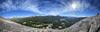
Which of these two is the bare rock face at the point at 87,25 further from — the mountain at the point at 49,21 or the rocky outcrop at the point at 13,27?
the rocky outcrop at the point at 13,27

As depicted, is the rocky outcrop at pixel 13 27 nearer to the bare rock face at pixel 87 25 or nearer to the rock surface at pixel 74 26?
the rock surface at pixel 74 26

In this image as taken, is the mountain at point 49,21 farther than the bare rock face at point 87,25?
Yes

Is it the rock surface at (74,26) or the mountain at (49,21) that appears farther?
the mountain at (49,21)

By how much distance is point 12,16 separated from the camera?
23.1 ft

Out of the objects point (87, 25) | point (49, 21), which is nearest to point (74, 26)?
point (87, 25)

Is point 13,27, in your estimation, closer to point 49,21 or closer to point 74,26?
point 49,21

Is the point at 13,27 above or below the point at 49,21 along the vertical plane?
below

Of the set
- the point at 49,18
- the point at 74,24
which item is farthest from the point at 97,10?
the point at 49,18

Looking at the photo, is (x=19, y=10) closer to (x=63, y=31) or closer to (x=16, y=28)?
(x=16, y=28)

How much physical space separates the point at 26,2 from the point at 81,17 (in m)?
1.40

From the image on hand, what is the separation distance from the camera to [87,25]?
696 centimetres

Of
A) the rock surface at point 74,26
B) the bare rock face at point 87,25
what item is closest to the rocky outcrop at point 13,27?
the rock surface at point 74,26

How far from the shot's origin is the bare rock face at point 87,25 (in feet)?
22.6

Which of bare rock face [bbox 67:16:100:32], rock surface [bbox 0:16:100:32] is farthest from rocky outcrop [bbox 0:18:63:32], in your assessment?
bare rock face [bbox 67:16:100:32]
